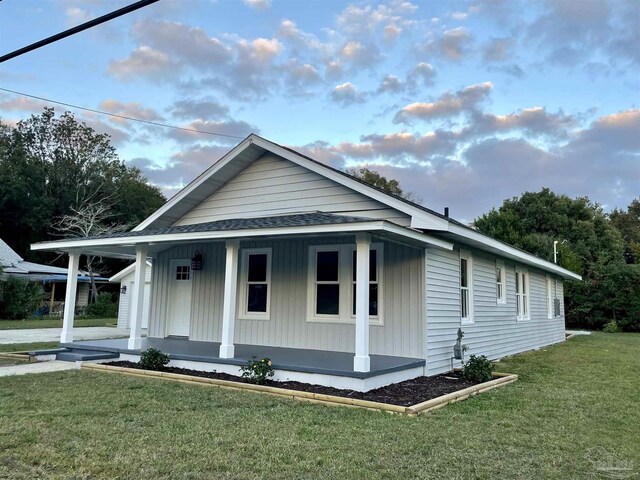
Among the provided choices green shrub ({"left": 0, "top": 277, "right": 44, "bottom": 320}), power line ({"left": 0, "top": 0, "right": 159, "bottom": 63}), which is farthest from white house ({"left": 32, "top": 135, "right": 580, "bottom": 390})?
green shrub ({"left": 0, "top": 277, "right": 44, "bottom": 320})

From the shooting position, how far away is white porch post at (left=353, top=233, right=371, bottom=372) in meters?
6.67

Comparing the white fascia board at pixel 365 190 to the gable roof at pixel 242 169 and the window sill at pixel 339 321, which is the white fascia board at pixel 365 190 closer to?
the gable roof at pixel 242 169

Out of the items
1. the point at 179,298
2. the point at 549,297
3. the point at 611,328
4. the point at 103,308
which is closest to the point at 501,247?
the point at 179,298

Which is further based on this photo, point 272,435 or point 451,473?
point 272,435

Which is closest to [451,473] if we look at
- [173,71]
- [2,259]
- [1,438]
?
[1,438]

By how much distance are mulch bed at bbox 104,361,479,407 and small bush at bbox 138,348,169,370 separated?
0.40 feet

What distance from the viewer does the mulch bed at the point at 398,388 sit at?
6336 millimetres

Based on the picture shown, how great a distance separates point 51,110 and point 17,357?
3464cm

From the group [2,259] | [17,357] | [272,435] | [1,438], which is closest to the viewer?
[1,438]

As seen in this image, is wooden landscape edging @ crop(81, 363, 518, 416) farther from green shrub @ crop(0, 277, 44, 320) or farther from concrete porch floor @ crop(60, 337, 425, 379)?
green shrub @ crop(0, 277, 44, 320)

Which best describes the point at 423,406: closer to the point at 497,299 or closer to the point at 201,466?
the point at 201,466

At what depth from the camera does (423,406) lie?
19.0ft

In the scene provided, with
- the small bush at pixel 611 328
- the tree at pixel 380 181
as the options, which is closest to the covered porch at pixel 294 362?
the small bush at pixel 611 328

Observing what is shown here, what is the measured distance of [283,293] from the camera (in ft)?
32.2
